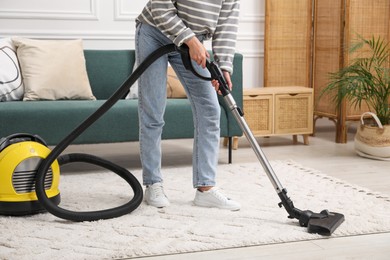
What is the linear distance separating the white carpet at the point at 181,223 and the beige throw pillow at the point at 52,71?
0.69 metres

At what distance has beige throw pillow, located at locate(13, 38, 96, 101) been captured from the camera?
3.78 metres

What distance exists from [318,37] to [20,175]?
3004 mm

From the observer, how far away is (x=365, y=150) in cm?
403

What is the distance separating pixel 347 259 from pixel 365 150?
2005mm

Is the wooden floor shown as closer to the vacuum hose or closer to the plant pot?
the plant pot

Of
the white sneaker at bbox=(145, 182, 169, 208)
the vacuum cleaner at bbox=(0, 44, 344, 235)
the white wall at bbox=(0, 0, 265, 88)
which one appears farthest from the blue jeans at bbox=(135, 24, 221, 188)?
the white wall at bbox=(0, 0, 265, 88)

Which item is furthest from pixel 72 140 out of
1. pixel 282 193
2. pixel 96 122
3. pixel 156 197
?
pixel 96 122

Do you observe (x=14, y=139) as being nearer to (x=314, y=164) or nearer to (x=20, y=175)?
(x=20, y=175)

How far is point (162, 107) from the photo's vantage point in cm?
275

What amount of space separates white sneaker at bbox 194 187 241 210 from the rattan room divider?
2.12 metres

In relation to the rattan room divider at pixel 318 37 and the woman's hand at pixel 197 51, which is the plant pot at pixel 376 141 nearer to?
the rattan room divider at pixel 318 37

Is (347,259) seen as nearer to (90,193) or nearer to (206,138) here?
(206,138)

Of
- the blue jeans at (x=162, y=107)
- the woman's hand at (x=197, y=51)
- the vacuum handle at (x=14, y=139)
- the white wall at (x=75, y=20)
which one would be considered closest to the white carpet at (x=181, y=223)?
the blue jeans at (x=162, y=107)

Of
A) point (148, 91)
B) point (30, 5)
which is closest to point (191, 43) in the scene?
point (148, 91)
